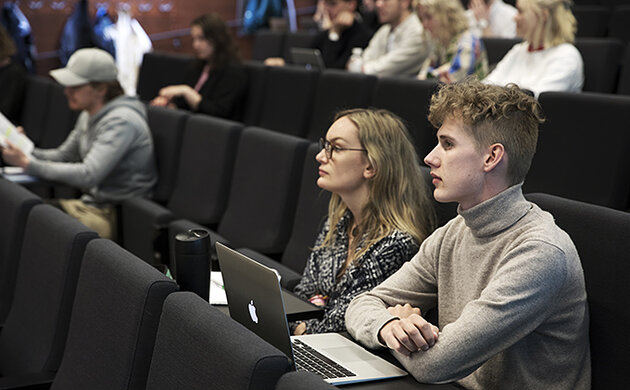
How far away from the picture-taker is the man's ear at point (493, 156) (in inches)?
58.1

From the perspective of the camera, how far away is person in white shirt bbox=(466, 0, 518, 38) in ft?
17.3

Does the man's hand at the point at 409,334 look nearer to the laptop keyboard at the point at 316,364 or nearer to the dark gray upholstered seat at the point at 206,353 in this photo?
the laptop keyboard at the point at 316,364

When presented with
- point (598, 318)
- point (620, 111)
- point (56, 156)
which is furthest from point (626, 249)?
point (56, 156)

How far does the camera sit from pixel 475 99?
1.50m

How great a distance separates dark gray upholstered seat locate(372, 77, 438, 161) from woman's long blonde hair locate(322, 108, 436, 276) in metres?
0.84

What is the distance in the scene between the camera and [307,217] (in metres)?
2.76

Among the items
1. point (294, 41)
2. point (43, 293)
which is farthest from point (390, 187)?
point (294, 41)

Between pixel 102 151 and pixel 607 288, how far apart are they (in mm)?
2640

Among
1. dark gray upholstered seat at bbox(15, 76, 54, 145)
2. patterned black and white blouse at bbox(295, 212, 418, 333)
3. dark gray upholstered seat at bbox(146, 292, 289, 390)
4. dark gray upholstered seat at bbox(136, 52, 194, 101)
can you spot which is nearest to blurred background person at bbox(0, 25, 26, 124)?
dark gray upholstered seat at bbox(15, 76, 54, 145)

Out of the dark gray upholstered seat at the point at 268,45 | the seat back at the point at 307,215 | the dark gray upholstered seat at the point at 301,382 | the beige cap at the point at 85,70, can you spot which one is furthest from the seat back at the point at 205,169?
the dark gray upholstered seat at the point at 268,45

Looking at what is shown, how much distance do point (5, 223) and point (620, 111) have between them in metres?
1.92

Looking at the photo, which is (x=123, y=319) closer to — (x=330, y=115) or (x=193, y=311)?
(x=193, y=311)

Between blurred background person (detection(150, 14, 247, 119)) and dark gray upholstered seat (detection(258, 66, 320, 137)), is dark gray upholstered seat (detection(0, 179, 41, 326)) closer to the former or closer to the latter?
dark gray upholstered seat (detection(258, 66, 320, 137))

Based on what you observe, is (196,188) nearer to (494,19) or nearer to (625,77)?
(625,77)
